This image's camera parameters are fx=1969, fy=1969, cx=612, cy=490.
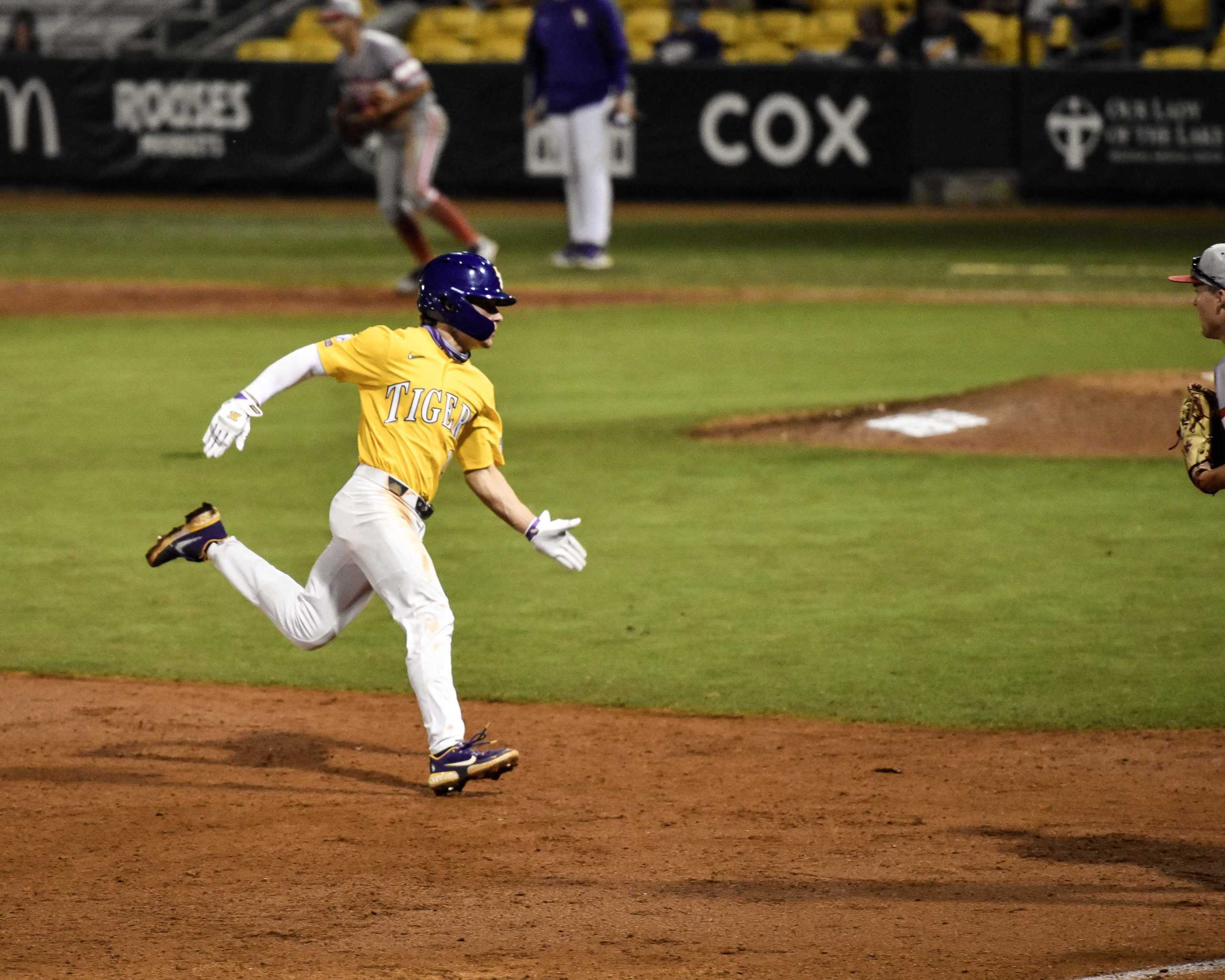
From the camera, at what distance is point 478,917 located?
498 centimetres

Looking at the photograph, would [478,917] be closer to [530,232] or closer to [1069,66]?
[530,232]

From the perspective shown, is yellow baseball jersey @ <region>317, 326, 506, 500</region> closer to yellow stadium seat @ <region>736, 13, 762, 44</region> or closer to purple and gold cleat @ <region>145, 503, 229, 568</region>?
purple and gold cleat @ <region>145, 503, 229, 568</region>

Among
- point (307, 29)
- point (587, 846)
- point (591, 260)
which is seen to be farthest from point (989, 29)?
point (587, 846)

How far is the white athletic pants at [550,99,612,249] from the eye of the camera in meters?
18.9

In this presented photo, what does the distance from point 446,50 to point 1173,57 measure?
10.1m

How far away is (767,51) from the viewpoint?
2748 cm

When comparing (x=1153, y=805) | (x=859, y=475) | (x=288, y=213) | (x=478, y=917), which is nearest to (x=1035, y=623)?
(x=1153, y=805)

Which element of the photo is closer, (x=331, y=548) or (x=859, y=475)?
(x=331, y=548)

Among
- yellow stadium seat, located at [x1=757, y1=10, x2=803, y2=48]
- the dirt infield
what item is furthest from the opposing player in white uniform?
yellow stadium seat, located at [x1=757, y1=10, x2=803, y2=48]

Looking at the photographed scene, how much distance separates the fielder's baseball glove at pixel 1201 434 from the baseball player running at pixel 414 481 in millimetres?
1862

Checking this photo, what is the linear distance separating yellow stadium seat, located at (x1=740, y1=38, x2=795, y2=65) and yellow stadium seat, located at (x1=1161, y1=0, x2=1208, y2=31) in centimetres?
502

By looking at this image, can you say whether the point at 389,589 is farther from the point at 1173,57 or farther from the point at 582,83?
the point at 1173,57

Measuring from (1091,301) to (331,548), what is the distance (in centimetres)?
1286

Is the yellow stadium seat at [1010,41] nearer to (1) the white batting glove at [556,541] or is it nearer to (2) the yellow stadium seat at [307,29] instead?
(2) the yellow stadium seat at [307,29]
